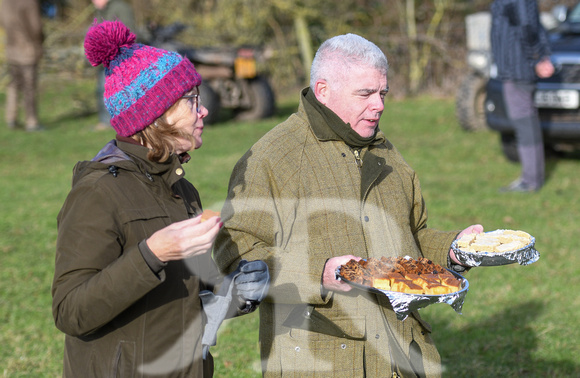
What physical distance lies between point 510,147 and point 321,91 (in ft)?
24.6

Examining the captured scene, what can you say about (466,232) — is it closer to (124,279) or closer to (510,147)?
(124,279)

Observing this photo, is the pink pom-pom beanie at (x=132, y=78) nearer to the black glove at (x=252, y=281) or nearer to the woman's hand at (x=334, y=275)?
the black glove at (x=252, y=281)

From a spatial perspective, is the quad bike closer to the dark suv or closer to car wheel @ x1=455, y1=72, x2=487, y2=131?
car wheel @ x1=455, y1=72, x2=487, y2=131

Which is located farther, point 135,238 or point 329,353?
point 329,353

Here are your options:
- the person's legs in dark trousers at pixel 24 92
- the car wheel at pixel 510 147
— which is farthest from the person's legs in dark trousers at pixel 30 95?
the car wheel at pixel 510 147

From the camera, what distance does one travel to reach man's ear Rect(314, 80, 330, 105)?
3006 millimetres

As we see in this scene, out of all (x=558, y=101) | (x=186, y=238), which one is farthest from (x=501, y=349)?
(x=558, y=101)

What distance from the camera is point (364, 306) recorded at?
2871 millimetres

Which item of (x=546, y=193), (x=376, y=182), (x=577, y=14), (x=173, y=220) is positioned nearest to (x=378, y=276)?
(x=376, y=182)

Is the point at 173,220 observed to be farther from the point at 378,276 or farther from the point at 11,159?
the point at 11,159

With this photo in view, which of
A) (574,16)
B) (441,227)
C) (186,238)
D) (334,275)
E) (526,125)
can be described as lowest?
(441,227)

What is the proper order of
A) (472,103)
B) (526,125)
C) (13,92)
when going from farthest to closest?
(13,92) → (472,103) → (526,125)

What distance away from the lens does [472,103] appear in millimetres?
11680

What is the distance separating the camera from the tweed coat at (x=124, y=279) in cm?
222
